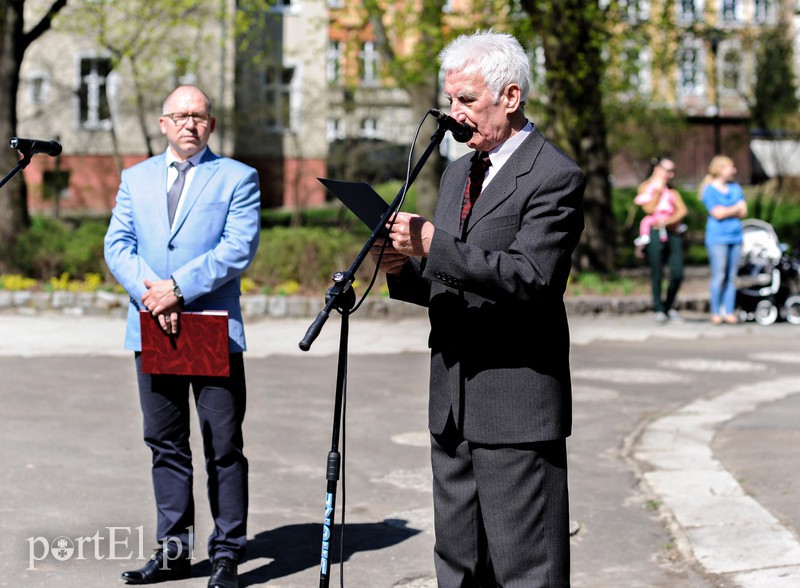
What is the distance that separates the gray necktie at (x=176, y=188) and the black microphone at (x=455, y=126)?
2.07 m

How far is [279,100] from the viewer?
39031 millimetres

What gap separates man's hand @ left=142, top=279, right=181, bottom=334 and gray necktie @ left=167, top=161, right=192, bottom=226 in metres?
0.33

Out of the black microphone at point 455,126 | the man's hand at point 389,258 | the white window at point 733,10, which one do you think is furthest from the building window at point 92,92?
the black microphone at point 455,126

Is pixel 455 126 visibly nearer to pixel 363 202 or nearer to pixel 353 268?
pixel 363 202

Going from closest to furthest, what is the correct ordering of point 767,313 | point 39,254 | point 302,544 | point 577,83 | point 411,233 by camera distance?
point 411,233
point 302,544
point 767,313
point 39,254
point 577,83

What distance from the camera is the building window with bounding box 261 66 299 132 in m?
36.2

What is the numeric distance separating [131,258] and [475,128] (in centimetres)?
222

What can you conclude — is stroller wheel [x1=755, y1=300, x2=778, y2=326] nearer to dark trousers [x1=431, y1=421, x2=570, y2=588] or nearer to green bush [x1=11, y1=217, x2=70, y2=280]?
green bush [x1=11, y1=217, x2=70, y2=280]

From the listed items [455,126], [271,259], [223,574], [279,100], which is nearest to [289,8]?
[279,100]

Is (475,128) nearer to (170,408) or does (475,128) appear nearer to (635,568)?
(170,408)

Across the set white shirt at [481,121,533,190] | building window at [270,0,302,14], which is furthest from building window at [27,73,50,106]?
white shirt at [481,121,533,190]

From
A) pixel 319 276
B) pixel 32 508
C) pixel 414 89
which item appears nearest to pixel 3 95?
pixel 319 276

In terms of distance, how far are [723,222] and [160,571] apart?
11.7 m

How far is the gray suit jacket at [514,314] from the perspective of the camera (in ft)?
12.7
